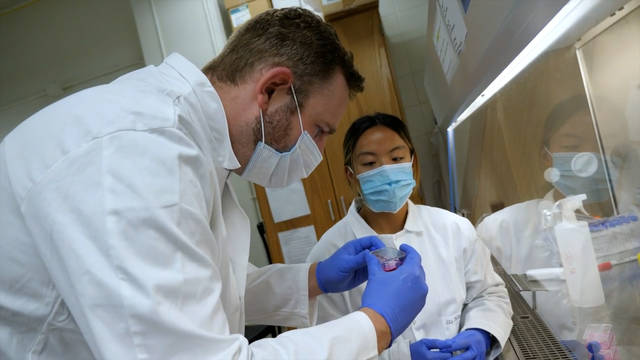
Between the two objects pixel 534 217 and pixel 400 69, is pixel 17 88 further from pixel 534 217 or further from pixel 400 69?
pixel 534 217

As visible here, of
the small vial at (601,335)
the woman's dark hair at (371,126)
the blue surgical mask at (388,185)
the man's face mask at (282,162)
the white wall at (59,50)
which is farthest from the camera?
the white wall at (59,50)

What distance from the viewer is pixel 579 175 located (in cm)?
86

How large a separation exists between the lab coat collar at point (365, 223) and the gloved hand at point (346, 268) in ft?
0.81

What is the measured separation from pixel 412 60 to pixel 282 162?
266 cm

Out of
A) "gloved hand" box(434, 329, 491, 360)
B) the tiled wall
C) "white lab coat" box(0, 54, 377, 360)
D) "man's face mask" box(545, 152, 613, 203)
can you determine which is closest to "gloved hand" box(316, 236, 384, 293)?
"gloved hand" box(434, 329, 491, 360)

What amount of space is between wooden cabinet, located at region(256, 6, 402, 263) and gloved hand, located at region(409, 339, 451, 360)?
172 cm

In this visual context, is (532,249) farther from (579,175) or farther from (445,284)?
(579,175)

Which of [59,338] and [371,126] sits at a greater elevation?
[371,126]

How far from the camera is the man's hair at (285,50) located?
3.26 feet

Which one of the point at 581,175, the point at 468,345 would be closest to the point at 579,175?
the point at 581,175

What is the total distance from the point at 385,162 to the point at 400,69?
6.89 feet

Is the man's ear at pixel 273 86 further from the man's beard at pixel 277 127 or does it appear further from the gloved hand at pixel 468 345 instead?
the gloved hand at pixel 468 345

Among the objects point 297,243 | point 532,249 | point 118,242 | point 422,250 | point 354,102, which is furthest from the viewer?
point 297,243

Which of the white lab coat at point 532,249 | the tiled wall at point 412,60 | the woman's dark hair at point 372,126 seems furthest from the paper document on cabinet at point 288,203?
the white lab coat at point 532,249
